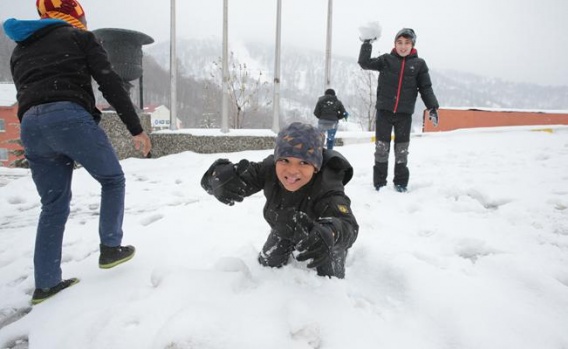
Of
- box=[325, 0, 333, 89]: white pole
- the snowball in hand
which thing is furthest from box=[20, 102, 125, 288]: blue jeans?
box=[325, 0, 333, 89]: white pole

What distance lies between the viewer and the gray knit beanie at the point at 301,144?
5.40 feet

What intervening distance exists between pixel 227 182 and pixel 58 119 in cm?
95

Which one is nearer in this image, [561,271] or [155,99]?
[561,271]

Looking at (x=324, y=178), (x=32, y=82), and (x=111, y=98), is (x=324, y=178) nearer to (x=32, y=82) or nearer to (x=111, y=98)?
(x=111, y=98)

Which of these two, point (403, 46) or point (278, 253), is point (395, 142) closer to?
point (403, 46)

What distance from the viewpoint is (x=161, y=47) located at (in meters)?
159

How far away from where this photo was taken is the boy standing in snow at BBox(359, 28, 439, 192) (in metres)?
3.74

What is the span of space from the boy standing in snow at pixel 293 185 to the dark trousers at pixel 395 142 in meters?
2.28

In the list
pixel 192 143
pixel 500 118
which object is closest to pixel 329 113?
pixel 192 143

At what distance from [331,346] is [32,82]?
2059 millimetres

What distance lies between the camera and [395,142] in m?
3.87

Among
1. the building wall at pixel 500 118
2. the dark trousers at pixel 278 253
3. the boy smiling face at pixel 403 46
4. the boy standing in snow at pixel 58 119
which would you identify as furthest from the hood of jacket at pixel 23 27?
the building wall at pixel 500 118

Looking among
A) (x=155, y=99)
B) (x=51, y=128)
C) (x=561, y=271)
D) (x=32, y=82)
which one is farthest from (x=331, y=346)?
(x=155, y=99)

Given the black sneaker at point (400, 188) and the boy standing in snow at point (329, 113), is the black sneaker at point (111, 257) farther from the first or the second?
the boy standing in snow at point (329, 113)
